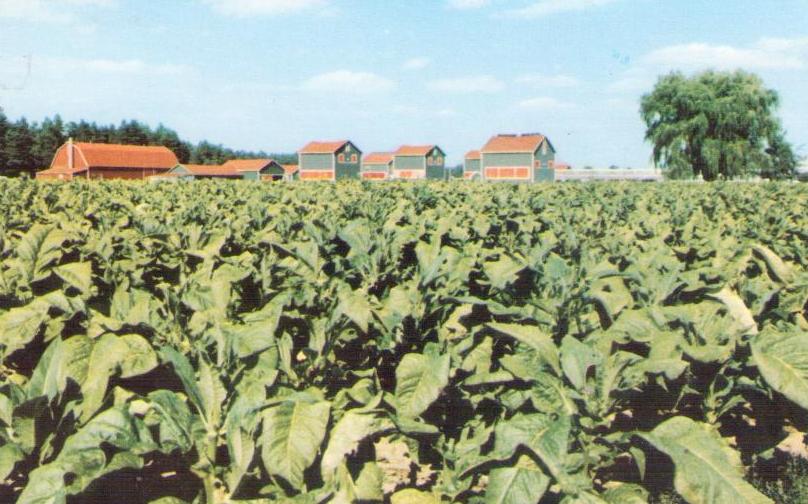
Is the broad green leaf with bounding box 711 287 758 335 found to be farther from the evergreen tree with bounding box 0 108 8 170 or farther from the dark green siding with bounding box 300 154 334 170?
the evergreen tree with bounding box 0 108 8 170

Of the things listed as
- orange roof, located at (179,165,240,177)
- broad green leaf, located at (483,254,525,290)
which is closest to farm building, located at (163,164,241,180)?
orange roof, located at (179,165,240,177)

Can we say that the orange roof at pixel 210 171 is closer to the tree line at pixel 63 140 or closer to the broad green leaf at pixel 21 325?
the tree line at pixel 63 140

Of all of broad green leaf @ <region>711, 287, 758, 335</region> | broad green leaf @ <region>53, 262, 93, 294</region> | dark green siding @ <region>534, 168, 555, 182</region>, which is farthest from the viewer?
dark green siding @ <region>534, 168, 555, 182</region>

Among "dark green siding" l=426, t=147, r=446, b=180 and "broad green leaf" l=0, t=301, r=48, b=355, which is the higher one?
"dark green siding" l=426, t=147, r=446, b=180

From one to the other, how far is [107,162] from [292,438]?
3961 inches

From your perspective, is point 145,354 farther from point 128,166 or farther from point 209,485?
point 128,166

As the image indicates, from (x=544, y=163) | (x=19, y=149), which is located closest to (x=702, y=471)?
(x=544, y=163)

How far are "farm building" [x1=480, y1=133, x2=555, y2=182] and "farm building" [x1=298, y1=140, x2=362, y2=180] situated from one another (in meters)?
20.1

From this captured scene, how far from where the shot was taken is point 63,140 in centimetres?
12012

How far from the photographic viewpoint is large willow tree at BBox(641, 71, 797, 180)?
63.3m

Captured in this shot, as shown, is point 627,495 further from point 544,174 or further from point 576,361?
point 544,174

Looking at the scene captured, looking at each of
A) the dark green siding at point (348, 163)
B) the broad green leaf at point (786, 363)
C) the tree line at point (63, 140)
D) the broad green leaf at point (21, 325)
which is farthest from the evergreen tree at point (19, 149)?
the broad green leaf at point (786, 363)

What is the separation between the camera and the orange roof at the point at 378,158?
115 metres

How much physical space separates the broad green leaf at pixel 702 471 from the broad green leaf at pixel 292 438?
3.12 ft
